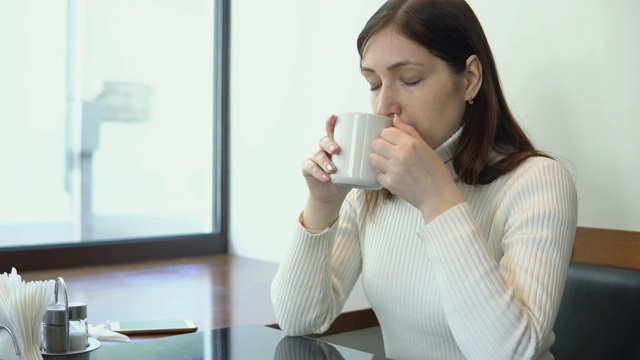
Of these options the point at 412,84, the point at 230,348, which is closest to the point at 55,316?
the point at 230,348

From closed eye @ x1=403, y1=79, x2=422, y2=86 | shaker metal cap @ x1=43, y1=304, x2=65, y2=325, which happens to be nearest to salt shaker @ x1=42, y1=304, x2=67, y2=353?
shaker metal cap @ x1=43, y1=304, x2=65, y2=325

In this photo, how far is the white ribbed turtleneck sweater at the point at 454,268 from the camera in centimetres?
93

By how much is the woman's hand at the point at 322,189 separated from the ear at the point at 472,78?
242 mm

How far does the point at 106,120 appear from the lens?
204 cm

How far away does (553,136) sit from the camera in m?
1.40

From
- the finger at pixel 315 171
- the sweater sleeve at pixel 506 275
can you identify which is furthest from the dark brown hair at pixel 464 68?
the finger at pixel 315 171

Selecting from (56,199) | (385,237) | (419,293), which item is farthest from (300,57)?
(419,293)

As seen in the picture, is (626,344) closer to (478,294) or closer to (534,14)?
(478,294)

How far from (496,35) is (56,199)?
1.22 metres

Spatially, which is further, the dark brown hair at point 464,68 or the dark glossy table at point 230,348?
the dark brown hair at point 464,68

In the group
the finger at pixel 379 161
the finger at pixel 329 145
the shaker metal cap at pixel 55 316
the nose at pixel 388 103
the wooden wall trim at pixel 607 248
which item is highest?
the nose at pixel 388 103

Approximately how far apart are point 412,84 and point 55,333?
615mm

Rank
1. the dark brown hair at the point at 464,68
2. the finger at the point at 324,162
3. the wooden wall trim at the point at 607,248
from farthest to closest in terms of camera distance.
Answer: the wooden wall trim at the point at 607,248 < the dark brown hair at the point at 464,68 < the finger at the point at 324,162

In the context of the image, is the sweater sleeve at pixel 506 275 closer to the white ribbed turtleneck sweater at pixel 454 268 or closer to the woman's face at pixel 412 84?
the white ribbed turtleneck sweater at pixel 454 268
